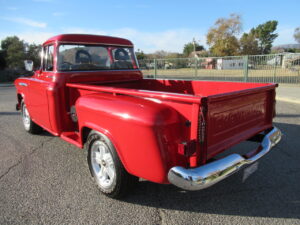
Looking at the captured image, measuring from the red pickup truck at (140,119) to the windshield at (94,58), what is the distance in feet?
0.05

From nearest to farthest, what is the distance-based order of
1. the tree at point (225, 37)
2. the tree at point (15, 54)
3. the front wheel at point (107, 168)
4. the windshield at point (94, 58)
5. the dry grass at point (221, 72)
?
1. the front wheel at point (107, 168)
2. the windshield at point (94, 58)
3. the dry grass at point (221, 72)
4. the tree at point (15, 54)
5. the tree at point (225, 37)

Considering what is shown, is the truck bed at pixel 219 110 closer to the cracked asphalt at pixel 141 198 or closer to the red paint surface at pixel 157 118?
the red paint surface at pixel 157 118

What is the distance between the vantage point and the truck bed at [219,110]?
2125 millimetres

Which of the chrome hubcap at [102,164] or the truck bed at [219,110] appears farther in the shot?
the chrome hubcap at [102,164]

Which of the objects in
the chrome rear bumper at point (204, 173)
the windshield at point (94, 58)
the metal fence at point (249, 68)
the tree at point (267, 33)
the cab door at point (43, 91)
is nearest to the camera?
the chrome rear bumper at point (204, 173)

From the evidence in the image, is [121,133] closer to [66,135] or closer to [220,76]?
[66,135]

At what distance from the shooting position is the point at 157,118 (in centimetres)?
210

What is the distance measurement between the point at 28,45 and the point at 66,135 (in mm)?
26773

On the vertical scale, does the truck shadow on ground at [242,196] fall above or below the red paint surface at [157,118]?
below

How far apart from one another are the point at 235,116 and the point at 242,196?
908 mm

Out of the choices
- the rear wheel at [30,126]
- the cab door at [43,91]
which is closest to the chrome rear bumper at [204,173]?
the cab door at [43,91]

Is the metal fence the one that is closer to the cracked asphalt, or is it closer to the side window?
the side window

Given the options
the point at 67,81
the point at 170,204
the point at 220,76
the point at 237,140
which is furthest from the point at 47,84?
the point at 220,76

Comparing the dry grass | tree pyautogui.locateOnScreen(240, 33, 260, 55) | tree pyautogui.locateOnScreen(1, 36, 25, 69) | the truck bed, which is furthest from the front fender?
tree pyautogui.locateOnScreen(240, 33, 260, 55)
